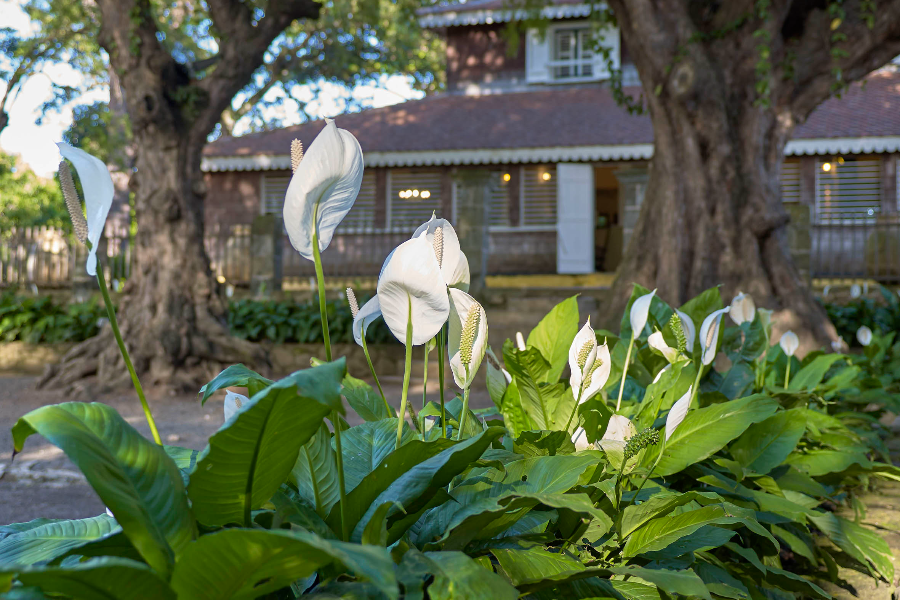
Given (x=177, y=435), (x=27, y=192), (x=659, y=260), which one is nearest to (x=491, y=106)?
(x=659, y=260)

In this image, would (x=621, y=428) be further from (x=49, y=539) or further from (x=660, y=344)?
(x=49, y=539)

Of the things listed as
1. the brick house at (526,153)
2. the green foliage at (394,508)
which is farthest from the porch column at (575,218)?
the green foliage at (394,508)

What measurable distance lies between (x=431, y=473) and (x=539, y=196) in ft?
57.1

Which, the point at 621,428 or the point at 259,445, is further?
the point at 621,428

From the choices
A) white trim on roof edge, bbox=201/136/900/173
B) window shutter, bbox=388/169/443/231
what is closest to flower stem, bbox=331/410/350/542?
white trim on roof edge, bbox=201/136/900/173

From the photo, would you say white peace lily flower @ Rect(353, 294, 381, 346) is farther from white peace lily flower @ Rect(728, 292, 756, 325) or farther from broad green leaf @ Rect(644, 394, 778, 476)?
white peace lily flower @ Rect(728, 292, 756, 325)

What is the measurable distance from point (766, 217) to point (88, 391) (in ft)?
22.3

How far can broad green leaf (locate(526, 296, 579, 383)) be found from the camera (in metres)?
1.97

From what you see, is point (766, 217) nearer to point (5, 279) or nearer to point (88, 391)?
point (88, 391)

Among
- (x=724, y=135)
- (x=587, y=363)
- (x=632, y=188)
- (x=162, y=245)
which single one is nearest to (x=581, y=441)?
(x=587, y=363)

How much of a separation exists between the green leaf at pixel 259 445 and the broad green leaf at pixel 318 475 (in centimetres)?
15

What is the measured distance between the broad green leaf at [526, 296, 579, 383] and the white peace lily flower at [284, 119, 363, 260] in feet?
3.40

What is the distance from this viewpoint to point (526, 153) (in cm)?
1620

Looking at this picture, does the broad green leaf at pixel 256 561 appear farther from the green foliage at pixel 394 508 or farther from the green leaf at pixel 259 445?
the green leaf at pixel 259 445
